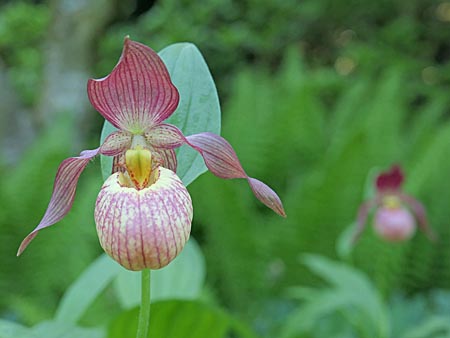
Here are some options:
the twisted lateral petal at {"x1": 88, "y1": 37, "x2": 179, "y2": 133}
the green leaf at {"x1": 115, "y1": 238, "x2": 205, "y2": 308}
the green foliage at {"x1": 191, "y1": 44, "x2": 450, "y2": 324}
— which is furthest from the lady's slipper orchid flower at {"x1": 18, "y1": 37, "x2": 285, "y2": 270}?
the green foliage at {"x1": 191, "y1": 44, "x2": 450, "y2": 324}

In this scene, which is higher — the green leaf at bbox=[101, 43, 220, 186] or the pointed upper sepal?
the green leaf at bbox=[101, 43, 220, 186]

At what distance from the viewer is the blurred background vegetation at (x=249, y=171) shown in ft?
5.01

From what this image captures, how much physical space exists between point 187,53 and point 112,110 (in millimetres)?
125

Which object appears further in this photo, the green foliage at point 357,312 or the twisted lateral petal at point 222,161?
the green foliage at point 357,312

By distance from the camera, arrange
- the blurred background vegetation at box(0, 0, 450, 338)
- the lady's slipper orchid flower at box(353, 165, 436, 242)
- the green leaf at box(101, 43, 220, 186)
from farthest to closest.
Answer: the blurred background vegetation at box(0, 0, 450, 338) → the lady's slipper orchid flower at box(353, 165, 436, 242) → the green leaf at box(101, 43, 220, 186)

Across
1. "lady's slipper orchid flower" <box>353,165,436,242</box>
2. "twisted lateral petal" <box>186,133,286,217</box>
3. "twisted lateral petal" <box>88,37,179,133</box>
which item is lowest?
"lady's slipper orchid flower" <box>353,165,436,242</box>

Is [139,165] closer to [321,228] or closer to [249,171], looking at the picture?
[321,228]

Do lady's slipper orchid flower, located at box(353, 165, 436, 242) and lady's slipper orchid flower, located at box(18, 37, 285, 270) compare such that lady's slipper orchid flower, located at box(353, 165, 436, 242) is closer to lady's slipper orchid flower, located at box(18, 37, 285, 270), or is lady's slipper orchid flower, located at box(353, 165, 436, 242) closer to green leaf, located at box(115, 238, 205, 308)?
green leaf, located at box(115, 238, 205, 308)

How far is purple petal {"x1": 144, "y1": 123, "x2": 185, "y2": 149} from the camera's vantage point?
0.50 meters

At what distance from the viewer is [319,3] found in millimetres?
3408

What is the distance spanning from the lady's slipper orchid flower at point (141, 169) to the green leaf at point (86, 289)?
255mm

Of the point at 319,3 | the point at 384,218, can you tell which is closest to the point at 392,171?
the point at 384,218

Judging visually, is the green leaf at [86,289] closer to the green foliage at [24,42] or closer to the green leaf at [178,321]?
the green leaf at [178,321]

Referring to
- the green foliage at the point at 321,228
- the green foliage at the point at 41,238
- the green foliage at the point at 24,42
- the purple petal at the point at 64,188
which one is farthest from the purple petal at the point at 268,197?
the green foliage at the point at 24,42
